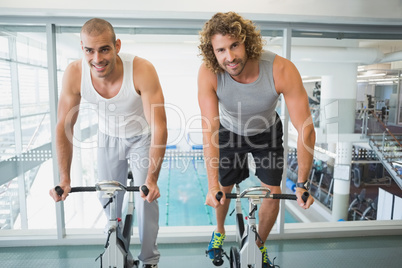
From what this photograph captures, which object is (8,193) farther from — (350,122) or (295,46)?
(350,122)

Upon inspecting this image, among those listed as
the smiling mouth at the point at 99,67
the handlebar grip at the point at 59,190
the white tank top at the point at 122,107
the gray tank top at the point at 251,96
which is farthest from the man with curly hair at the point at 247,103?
the handlebar grip at the point at 59,190

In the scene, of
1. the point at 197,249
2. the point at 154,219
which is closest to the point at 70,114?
the point at 154,219

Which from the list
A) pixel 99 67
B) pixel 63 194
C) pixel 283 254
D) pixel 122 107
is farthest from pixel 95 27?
pixel 283 254

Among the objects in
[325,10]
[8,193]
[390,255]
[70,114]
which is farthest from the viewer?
[8,193]

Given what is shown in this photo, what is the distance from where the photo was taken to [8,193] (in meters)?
2.94

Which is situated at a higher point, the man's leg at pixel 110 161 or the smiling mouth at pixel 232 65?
the smiling mouth at pixel 232 65

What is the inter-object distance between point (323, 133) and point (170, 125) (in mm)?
1607

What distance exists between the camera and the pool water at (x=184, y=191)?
3695 millimetres

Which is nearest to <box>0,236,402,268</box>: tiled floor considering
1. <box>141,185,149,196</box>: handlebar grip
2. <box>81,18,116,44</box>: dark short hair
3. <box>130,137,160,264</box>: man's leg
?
<box>130,137,160,264</box>: man's leg

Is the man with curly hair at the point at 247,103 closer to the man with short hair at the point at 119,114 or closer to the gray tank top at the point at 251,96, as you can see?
the gray tank top at the point at 251,96

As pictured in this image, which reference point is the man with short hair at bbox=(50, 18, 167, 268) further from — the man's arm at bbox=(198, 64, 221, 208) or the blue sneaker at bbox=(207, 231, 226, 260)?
the blue sneaker at bbox=(207, 231, 226, 260)

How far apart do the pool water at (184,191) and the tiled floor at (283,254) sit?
80cm

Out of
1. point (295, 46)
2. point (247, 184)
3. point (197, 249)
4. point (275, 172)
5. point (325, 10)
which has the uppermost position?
point (325, 10)

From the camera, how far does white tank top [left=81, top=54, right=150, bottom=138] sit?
1896 millimetres
